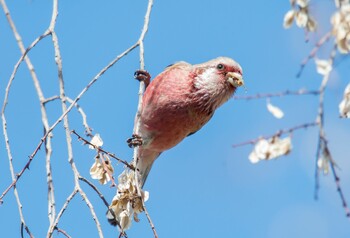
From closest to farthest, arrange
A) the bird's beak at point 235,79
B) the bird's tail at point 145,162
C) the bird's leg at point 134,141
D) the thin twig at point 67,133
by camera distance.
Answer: the thin twig at point 67,133 < the bird's leg at point 134,141 < the bird's beak at point 235,79 < the bird's tail at point 145,162

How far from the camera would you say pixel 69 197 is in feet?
10.0

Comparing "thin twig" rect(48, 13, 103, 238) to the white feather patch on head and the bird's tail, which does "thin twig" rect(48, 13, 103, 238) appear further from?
the bird's tail

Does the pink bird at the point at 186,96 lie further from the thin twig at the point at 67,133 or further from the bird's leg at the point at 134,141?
the thin twig at the point at 67,133

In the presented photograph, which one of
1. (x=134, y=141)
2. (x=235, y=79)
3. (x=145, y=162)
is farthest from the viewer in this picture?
(x=145, y=162)

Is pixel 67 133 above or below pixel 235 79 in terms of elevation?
below

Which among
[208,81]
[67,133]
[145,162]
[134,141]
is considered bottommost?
[67,133]

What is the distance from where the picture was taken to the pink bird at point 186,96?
523cm

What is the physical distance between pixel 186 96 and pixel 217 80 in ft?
0.95

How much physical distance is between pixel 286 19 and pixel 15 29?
153cm

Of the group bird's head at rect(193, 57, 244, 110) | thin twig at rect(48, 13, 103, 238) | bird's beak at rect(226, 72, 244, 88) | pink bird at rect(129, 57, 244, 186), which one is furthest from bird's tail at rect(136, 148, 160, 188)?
thin twig at rect(48, 13, 103, 238)

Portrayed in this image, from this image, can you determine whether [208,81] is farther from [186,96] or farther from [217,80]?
[186,96]

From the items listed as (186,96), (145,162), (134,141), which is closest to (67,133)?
(134,141)

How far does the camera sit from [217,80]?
5.26 meters

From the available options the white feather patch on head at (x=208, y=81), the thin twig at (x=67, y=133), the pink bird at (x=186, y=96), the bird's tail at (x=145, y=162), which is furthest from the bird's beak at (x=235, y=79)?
the thin twig at (x=67, y=133)
